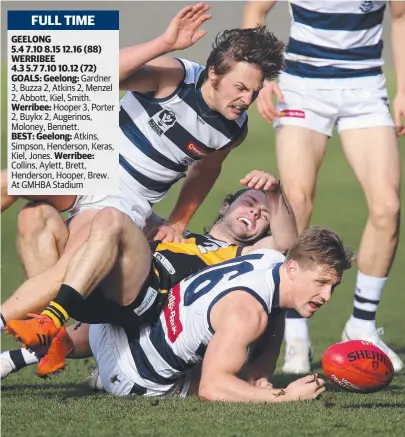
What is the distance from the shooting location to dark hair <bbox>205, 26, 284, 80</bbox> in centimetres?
715

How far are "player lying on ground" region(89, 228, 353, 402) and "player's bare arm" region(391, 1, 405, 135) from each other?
249cm

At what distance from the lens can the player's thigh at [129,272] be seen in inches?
257

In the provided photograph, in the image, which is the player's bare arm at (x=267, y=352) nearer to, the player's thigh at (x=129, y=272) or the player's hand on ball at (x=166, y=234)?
the player's thigh at (x=129, y=272)

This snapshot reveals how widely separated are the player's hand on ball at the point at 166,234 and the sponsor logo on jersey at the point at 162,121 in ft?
2.01

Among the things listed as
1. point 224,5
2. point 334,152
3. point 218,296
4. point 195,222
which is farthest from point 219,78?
point 334,152

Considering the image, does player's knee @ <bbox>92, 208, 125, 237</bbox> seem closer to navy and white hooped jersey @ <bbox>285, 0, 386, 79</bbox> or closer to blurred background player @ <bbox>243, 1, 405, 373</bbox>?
blurred background player @ <bbox>243, 1, 405, 373</bbox>

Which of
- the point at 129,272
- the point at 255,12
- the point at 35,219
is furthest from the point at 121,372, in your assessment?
the point at 255,12

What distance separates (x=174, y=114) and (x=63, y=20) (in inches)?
38.6

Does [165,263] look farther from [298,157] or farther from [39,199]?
[298,157]

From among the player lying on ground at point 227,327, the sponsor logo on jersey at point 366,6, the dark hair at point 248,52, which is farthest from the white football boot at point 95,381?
the sponsor logo on jersey at point 366,6

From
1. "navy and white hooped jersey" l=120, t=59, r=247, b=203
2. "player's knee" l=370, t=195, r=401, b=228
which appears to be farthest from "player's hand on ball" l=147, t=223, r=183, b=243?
"player's knee" l=370, t=195, r=401, b=228

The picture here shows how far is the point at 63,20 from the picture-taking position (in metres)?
6.79

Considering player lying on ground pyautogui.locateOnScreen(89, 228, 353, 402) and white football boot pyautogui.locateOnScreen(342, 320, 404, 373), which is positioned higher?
player lying on ground pyautogui.locateOnScreen(89, 228, 353, 402)

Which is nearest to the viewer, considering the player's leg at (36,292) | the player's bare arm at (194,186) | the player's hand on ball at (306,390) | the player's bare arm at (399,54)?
the player's hand on ball at (306,390)
